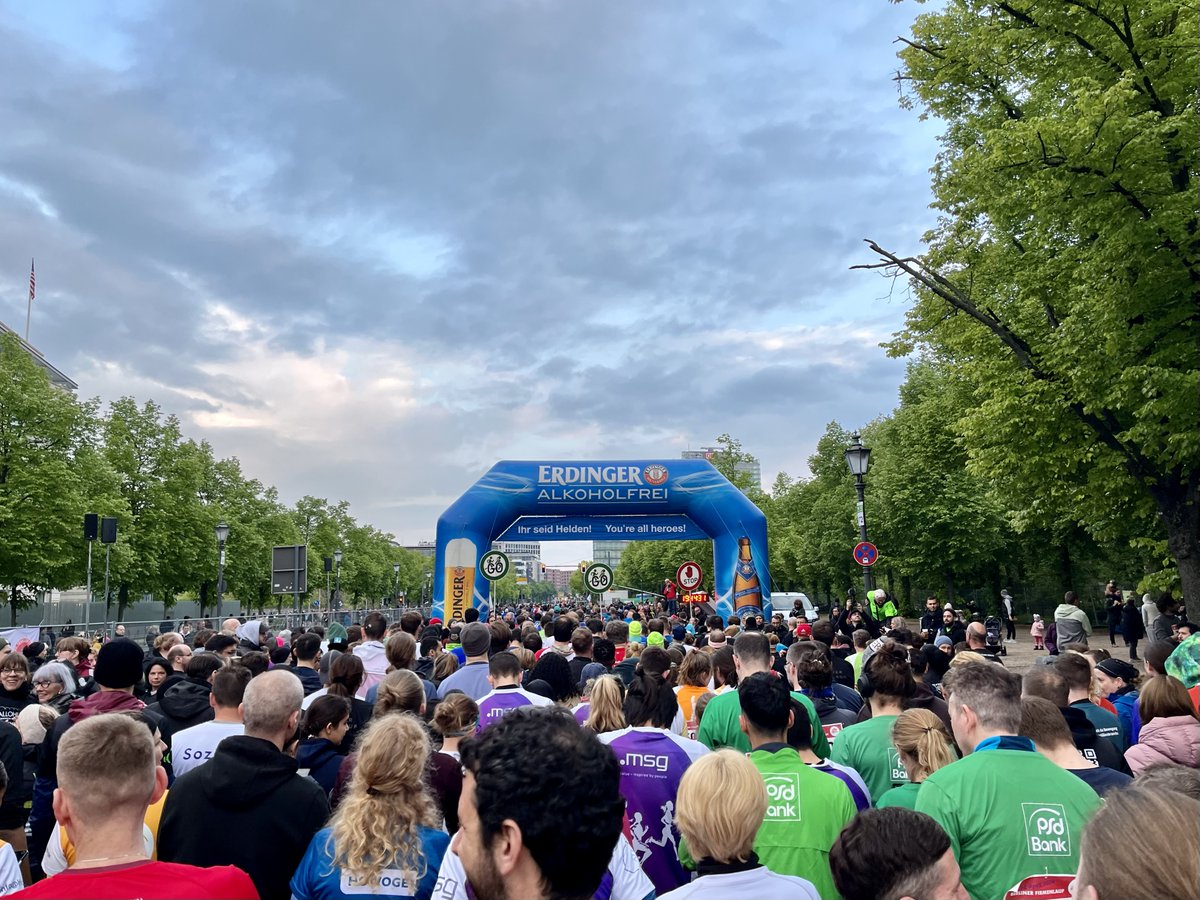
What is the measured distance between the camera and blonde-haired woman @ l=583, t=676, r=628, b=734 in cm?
461

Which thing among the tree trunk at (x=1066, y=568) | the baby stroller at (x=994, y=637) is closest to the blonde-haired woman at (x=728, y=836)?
the baby stroller at (x=994, y=637)

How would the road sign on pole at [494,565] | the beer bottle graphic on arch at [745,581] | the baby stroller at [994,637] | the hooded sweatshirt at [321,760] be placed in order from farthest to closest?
the beer bottle graphic on arch at [745,581]
the road sign on pole at [494,565]
the baby stroller at [994,637]
the hooded sweatshirt at [321,760]

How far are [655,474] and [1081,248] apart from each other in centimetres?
1296

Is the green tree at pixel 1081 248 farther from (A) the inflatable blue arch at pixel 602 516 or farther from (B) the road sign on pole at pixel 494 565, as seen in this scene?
(B) the road sign on pole at pixel 494 565

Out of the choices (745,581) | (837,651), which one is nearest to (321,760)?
(837,651)

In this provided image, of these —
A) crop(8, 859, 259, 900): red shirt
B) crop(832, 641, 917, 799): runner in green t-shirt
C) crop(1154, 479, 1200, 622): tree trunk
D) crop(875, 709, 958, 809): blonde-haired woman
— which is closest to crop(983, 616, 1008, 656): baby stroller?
crop(1154, 479, 1200, 622): tree trunk

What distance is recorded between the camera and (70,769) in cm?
241

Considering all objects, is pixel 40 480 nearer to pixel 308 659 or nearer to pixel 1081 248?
pixel 308 659

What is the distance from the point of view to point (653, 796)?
404cm

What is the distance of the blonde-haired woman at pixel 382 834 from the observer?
9.29ft

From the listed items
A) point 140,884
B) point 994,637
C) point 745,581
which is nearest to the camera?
point 140,884

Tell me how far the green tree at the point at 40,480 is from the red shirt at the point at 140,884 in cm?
3167

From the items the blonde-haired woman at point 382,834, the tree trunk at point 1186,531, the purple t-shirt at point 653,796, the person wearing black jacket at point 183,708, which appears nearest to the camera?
the blonde-haired woman at point 382,834

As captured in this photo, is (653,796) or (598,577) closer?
(653,796)
